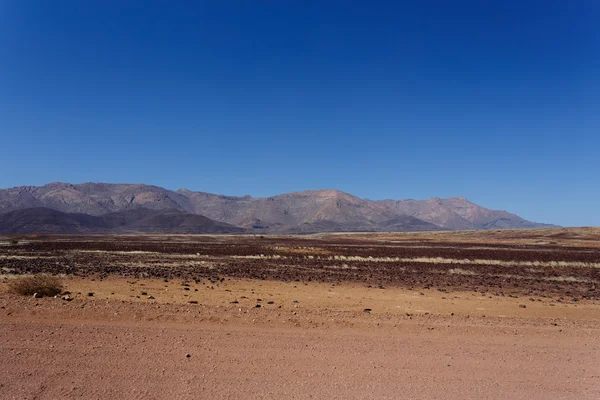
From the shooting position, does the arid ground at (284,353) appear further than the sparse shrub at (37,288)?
No

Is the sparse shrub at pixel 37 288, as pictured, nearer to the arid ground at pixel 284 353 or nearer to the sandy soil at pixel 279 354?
the sandy soil at pixel 279 354

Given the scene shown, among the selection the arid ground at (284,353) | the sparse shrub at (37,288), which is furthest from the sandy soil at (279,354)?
the sparse shrub at (37,288)

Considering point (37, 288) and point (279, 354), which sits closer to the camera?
point (279, 354)

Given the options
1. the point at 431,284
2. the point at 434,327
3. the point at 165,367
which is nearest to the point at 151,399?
the point at 165,367

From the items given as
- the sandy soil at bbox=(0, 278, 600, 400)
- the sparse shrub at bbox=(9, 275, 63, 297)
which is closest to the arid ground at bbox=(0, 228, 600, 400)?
the sandy soil at bbox=(0, 278, 600, 400)

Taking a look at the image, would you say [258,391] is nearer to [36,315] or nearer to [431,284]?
[36,315]

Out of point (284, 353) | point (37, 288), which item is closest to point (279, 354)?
point (284, 353)

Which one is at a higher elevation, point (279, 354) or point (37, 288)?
point (37, 288)

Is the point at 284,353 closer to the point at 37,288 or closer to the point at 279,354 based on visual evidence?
the point at 279,354

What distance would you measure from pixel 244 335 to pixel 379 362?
3.12 m

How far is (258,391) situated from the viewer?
6.84 meters

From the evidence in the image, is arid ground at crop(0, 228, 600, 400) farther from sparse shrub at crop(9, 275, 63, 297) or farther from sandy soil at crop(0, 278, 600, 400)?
sparse shrub at crop(9, 275, 63, 297)

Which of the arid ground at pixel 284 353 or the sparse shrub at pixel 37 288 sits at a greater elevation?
the sparse shrub at pixel 37 288

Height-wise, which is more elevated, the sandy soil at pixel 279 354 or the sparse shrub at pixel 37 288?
the sparse shrub at pixel 37 288
